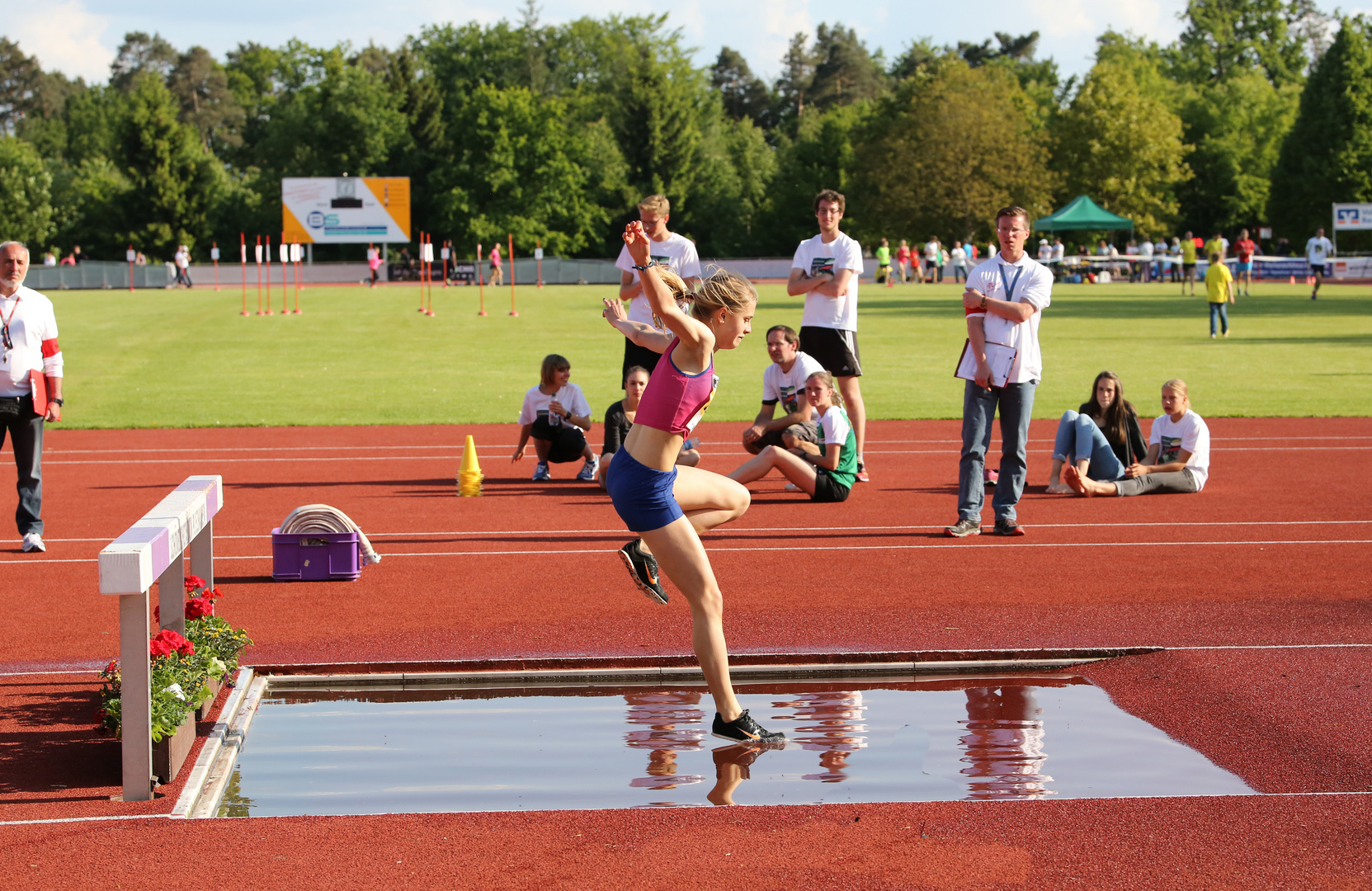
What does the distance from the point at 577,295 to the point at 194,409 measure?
3574 centimetres

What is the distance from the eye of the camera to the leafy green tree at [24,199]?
8000 cm

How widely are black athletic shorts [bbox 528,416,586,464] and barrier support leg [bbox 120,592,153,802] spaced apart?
8065mm

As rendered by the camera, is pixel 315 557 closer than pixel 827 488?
Yes

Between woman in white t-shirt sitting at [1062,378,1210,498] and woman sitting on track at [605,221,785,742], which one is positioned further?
woman in white t-shirt sitting at [1062,378,1210,498]

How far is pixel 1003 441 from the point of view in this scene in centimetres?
962

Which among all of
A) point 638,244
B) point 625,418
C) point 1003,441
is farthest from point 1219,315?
point 638,244

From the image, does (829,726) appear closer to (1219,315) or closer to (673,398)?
(673,398)

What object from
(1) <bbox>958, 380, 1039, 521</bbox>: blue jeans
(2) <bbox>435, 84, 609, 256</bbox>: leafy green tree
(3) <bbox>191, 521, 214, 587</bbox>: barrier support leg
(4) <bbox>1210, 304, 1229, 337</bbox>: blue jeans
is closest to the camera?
(3) <bbox>191, 521, 214, 587</bbox>: barrier support leg

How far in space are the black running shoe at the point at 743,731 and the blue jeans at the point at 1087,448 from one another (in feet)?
22.8

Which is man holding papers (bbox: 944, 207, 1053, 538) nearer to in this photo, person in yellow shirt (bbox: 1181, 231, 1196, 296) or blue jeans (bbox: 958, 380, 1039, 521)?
blue jeans (bbox: 958, 380, 1039, 521)

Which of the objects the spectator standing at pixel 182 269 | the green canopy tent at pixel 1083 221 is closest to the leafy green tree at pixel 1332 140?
the green canopy tent at pixel 1083 221

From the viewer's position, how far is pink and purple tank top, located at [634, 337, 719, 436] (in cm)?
547

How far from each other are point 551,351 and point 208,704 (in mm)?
22776

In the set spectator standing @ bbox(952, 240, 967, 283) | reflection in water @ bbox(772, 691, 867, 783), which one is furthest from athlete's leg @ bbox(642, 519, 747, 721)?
spectator standing @ bbox(952, 240, 967, 283)
